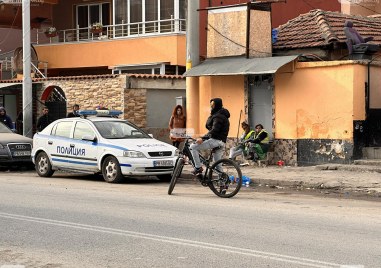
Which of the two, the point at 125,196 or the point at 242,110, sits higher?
the point at 242,110

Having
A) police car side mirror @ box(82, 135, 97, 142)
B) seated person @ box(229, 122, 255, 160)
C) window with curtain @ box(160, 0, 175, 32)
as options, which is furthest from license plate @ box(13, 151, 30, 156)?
window with curtain @ box(160, 0, 175, 32)

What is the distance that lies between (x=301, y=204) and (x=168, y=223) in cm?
350

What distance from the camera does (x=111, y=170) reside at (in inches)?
663

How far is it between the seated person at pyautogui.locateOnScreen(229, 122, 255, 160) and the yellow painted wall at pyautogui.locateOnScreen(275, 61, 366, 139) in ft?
2.48

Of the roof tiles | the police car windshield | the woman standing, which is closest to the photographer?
the police car windshield

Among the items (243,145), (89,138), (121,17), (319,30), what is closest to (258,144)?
(243,145)

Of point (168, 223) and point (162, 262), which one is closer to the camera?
point (162, 262)

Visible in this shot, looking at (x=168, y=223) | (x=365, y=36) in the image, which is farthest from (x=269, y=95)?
(x=168, y=223)

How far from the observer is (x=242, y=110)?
21.0m

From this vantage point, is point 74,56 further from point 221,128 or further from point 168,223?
point 168,223

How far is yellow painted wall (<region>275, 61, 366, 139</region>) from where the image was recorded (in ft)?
60.6

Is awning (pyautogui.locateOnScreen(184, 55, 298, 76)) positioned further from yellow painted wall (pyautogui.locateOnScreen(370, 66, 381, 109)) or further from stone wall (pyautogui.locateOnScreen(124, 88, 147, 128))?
stone wall (pyautogui.locateOnScreen(124, 88, 147, 128))

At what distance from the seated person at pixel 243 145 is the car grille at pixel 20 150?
5765 mm

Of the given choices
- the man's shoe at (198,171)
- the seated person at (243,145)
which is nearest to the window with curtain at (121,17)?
the seated person at (243,145)
